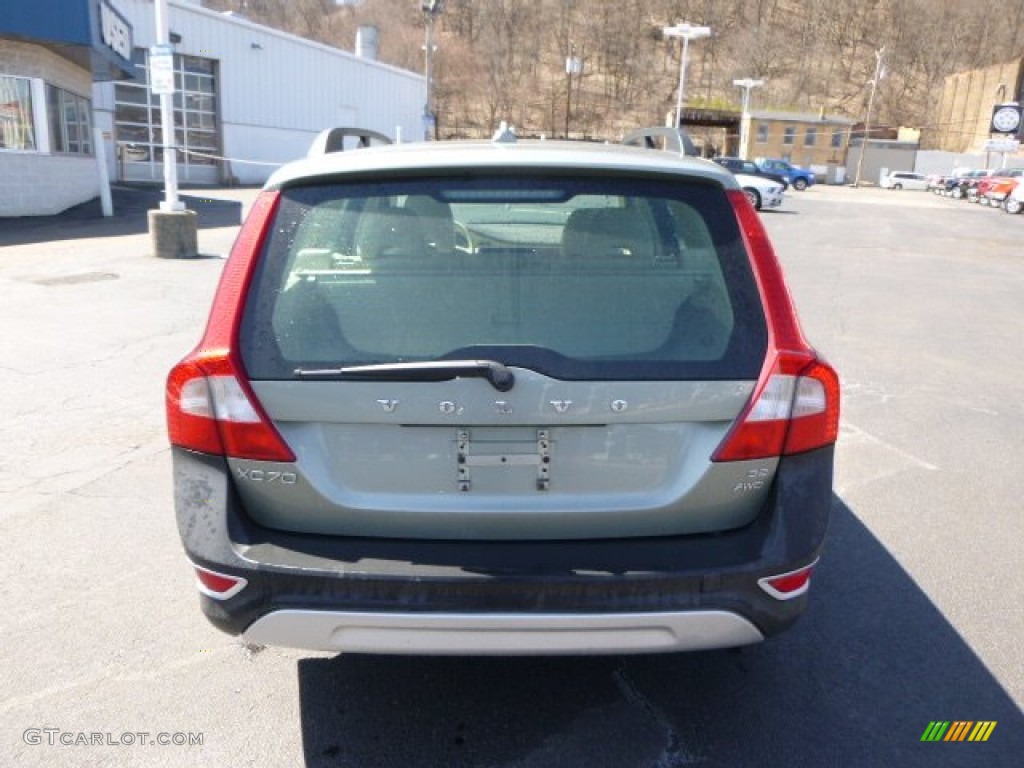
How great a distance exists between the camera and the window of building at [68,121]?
58.6 ft

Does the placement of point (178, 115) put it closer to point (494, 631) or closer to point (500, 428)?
point (500, 428)

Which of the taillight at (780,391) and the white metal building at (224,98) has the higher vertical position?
the white metal building at (224,98)

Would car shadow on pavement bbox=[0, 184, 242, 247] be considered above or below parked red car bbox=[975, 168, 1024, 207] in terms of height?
below

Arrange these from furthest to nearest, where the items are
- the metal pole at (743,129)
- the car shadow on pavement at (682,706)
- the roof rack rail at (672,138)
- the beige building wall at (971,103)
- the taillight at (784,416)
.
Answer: the beige building wall at (971,103) < the metal pole at (743,129) < the roof rack rail at (672,138) < the car shadow on pavement at (682,706) < the taillight at (784,416)

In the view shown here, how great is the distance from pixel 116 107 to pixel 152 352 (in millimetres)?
26012

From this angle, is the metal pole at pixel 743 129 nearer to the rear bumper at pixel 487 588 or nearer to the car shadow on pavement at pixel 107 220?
the car shadow on pavement at pixel 107 220

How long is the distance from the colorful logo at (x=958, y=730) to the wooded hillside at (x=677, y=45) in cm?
9835

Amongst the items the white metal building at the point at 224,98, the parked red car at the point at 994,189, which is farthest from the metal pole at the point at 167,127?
the parked red car at the point at 994,189

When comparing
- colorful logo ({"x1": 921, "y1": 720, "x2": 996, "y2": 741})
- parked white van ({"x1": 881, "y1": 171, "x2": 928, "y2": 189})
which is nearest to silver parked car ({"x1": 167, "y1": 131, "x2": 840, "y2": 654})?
colorful logo ({"x1": 921, "y1": 720, "x2": 996, "y2": 741})

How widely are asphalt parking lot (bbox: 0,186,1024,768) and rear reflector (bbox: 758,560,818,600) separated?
0.60m

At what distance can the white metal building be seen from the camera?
1141 inches

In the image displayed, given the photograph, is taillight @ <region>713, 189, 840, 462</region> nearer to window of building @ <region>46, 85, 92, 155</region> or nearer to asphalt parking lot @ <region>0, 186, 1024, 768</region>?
asphalt parking lot @ <region>0, 186, 1024, 768</region>

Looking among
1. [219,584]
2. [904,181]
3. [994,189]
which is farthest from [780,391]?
[904,181]

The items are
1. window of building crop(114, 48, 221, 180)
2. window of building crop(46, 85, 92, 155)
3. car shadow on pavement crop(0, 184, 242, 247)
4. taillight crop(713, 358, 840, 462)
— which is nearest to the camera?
A: taillight crop(713, 358, 840, 462)
